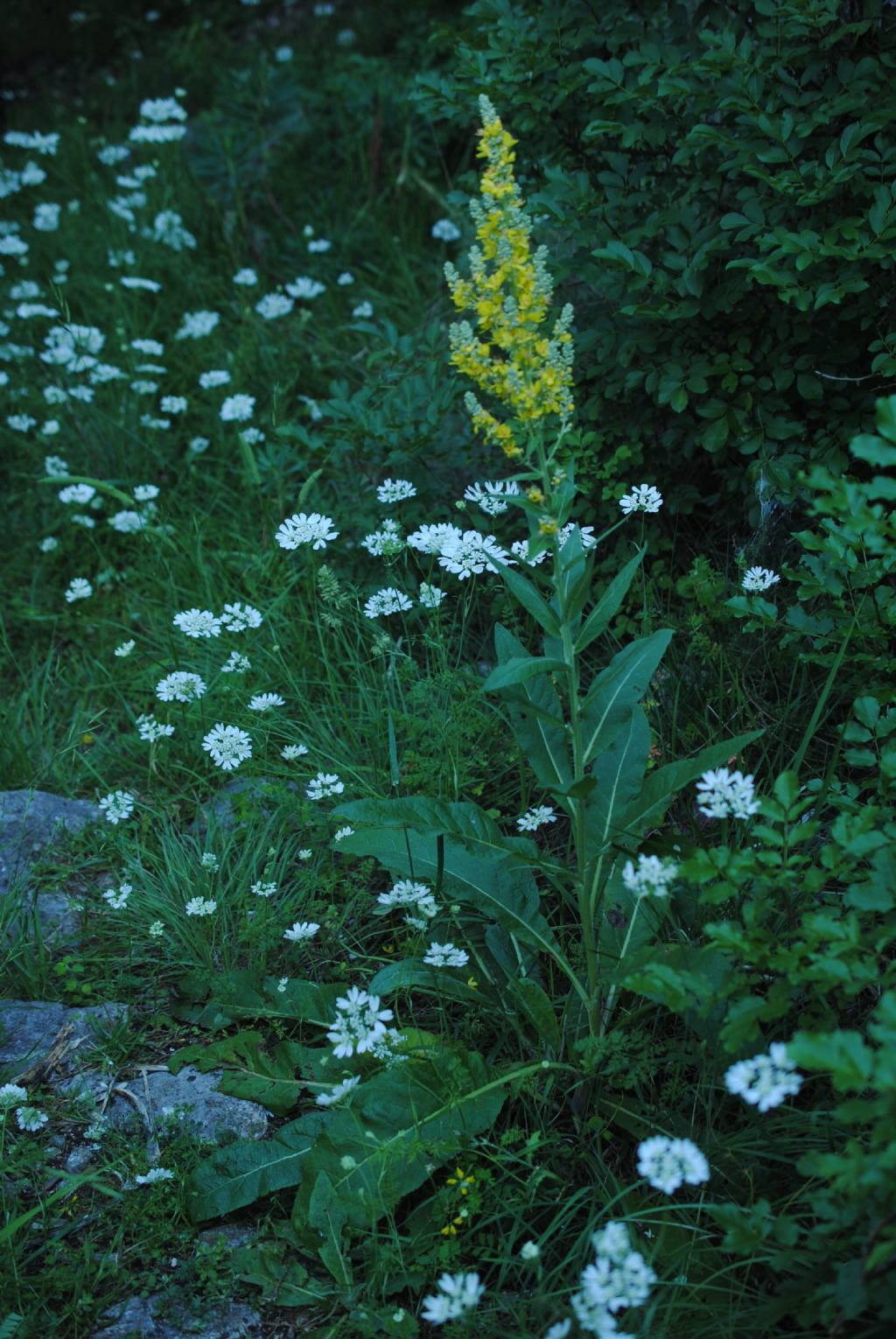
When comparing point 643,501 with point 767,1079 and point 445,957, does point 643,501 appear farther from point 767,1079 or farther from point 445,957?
point 767,1079

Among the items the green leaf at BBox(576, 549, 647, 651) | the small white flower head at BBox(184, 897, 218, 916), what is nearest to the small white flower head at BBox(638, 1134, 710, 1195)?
the green leaf at BBox(576, 549, 647, 651)

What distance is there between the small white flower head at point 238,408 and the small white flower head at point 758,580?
215 cm

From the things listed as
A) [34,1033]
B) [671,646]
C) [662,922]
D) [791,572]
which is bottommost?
[34,1033]

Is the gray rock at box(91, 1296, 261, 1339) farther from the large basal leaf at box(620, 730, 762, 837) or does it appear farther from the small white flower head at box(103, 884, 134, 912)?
the large basal leaf at box(620, 730, 762, 837)

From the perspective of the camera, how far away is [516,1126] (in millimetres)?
2037

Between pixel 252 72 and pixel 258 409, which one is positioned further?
pixel 252 72

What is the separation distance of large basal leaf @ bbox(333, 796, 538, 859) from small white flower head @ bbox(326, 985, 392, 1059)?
0.34 m

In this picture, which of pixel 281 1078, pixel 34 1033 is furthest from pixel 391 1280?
pixel 34 1033

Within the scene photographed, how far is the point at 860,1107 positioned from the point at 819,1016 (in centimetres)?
46

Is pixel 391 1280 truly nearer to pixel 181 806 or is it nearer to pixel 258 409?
pixel 181 806

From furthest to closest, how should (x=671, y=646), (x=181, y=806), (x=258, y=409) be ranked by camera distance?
(x=258, y=409), (x=181, y=806), (x=671, y=646)

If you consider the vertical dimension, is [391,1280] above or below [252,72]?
below

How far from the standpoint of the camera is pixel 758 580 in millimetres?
2637

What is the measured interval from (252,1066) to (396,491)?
1564 mm
